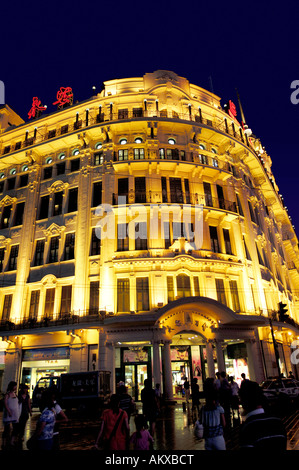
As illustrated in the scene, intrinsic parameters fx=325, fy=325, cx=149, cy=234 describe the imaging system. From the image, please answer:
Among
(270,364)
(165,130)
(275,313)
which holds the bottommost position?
(270,364)

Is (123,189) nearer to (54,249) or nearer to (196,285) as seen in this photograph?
(54,249)

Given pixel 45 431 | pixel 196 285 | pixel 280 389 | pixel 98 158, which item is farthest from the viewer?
pixel 98 158

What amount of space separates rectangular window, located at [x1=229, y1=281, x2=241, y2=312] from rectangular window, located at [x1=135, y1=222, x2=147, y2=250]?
6.92m

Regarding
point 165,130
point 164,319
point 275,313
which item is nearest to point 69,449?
point 164,319

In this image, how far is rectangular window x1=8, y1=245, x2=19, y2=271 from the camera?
85.1 ft

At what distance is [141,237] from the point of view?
23.1 m

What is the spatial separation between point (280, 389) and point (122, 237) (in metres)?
13.4

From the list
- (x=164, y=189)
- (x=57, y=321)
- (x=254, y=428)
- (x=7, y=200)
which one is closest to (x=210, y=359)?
(x=57, y=321)

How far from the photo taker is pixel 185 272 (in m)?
22.3

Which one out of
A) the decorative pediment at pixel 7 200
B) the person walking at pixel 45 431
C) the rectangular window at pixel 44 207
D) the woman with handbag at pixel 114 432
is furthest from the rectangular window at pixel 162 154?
the woman with handbag at pixel 114 432

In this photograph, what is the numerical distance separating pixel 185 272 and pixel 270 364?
29.7 feet

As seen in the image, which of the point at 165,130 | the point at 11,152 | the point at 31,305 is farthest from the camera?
the point at 11,152

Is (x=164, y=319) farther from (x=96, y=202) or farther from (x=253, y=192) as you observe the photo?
(x=253, y=192)

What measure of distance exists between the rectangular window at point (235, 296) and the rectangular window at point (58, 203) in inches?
571
